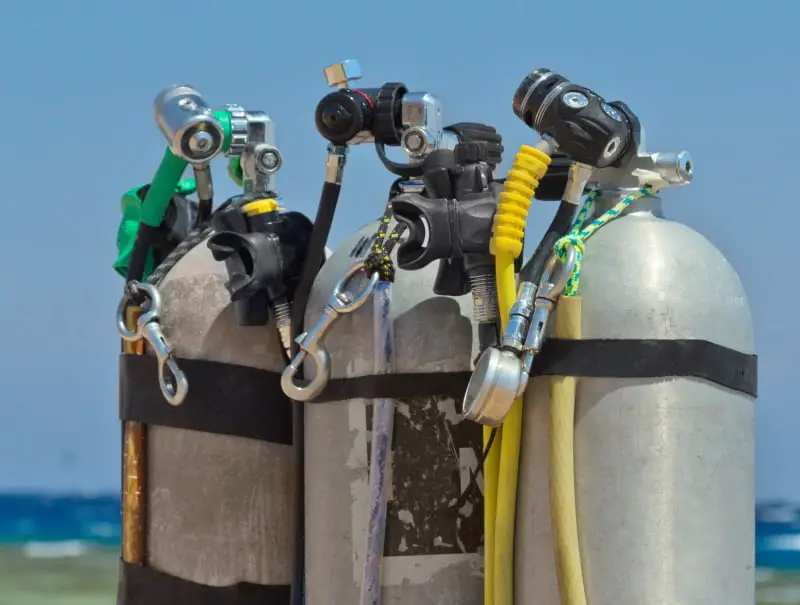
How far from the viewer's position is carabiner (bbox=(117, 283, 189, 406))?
3086mm

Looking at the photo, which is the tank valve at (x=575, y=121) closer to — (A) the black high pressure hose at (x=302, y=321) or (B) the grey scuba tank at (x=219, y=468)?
(A) the black high pressure hose at (x=302, y=321)

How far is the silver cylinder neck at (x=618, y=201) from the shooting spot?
8.59ft

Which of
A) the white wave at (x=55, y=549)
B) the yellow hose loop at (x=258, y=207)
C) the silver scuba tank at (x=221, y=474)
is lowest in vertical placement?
the white wave at (x=55, y=549)

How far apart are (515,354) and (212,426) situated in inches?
36.7

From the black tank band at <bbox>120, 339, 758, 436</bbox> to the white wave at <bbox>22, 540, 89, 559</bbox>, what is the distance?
10.2 m

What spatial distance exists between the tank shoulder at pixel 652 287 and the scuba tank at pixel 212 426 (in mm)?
761

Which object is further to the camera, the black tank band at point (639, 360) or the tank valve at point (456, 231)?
the tank valve at point (456, 231)

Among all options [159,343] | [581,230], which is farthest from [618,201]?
[159,343]

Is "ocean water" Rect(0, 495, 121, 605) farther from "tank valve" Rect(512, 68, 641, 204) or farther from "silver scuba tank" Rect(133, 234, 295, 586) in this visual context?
"tank valve" Rect(512, 68, 641, 204)

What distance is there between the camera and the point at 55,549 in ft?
45.8

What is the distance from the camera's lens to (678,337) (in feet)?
8.07

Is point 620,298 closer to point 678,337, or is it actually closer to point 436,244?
point 678,337

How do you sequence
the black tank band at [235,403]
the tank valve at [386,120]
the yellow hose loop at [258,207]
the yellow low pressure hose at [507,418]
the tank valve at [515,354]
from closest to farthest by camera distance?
the tank valve at [515,354] < the yellow low pressure hose at [507,418] < the tank valve at [386,120] < the yellow hose loop at [258,207] < the black tank band at [235,403]

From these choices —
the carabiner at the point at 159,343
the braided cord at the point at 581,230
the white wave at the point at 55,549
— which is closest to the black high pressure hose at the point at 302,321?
the carabiner at the point at 159,343
